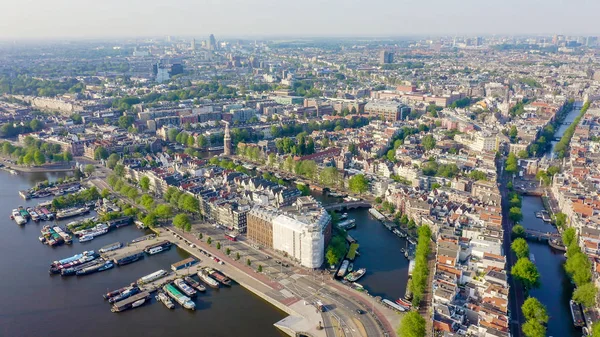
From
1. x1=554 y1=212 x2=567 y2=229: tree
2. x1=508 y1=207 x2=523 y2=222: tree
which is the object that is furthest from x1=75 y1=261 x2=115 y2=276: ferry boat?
x1=554 y1=212 x2=567 y2=229: tree

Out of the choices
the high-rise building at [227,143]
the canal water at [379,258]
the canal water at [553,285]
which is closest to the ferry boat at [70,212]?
the high-rise building at [227,143]

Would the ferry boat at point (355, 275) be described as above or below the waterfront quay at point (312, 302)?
below

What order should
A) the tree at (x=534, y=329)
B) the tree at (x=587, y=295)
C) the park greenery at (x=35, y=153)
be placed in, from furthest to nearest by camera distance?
1. the park greenery at (x=35, y=153)
2. the tree at (x=587, y=295)
3. the tree at (x=534, y=329)

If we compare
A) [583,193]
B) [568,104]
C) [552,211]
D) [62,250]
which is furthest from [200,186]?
[568,104]

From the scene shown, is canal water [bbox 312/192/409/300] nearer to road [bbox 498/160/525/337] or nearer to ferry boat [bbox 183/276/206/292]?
road [bbox 498/160/525/337]

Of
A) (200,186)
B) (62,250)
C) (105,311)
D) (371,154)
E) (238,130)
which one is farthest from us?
(238,130)

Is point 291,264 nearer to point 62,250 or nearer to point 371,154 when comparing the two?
point 62,250

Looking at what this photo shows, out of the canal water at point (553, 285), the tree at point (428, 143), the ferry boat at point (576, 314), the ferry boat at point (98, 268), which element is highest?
the tree at point (428, 143)

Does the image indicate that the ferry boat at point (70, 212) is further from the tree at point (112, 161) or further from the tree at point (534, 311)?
the tree at point (534, 311)
